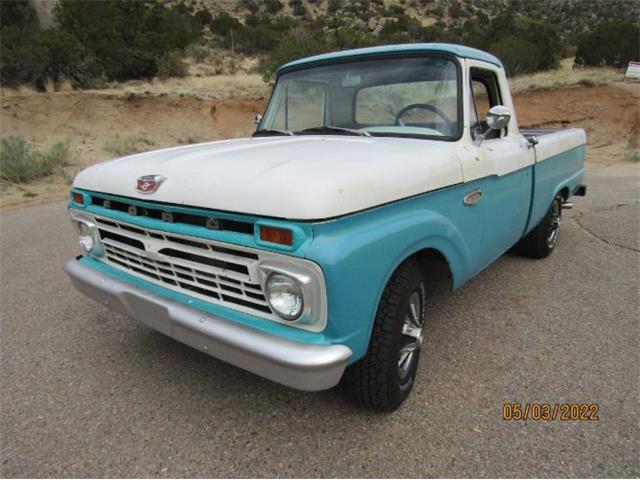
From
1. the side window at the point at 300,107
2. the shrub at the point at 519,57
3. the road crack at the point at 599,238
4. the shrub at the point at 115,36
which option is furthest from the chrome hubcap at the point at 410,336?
the shrub at the point at 115,36

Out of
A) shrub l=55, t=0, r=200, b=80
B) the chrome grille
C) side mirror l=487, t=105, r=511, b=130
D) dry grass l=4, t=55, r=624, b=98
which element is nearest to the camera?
the chrome grille

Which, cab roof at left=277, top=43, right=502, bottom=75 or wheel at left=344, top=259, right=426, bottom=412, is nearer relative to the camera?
wheel at left=344, top=259, right=426, bottom=412

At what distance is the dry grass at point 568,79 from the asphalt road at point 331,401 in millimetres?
16288

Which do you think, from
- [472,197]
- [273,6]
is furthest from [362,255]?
[273,6]

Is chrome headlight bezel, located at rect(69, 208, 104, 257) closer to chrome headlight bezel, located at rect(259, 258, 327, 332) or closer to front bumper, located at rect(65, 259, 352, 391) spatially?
front bumper, located at rect(65, 259, 352, 391)

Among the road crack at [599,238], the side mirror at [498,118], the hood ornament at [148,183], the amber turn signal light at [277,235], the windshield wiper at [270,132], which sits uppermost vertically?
the side mirror at [498,118]

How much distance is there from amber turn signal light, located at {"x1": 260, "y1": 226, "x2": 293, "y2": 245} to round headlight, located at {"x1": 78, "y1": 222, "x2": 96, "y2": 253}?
1.38 meters

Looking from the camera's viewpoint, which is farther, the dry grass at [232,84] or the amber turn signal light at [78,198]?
the dry grass at [232,84]

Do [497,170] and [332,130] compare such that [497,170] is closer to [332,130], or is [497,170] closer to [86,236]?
[332,130]

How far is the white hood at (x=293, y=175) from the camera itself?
1.75 metres

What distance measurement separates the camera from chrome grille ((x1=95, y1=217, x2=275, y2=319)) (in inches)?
76.0

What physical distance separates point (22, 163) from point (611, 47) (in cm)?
2269

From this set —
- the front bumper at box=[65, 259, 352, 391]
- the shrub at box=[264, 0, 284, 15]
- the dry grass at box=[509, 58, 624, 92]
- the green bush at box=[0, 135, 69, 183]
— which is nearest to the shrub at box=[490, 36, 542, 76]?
the dry grass at box=[509, 58, 624, 92]

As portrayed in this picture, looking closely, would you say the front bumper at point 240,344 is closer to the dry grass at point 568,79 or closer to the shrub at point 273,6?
the dry grass at point 568,79
